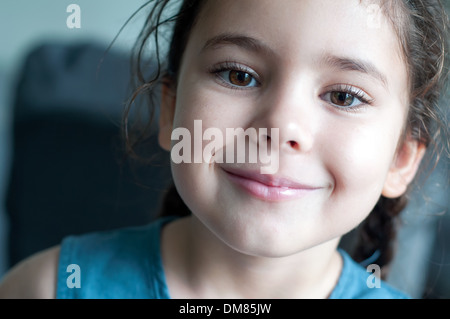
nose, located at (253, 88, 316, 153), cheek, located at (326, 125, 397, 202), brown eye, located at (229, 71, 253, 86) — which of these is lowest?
cheek, located at (326, 125, 397, 202)

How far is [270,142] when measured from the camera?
2.28 ft

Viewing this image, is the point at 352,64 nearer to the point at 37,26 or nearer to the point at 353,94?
the point at 353,94

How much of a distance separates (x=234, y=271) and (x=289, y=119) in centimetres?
36

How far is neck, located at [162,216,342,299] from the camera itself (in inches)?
36.4

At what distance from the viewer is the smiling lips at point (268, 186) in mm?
735

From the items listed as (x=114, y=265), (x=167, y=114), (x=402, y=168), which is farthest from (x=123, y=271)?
(x=402, y=168)

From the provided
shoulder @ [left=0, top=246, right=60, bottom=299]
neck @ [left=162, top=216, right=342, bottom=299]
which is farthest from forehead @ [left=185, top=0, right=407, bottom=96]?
shoulder @ [left=0, top=246, right=60, bottom=299]

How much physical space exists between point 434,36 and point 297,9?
0.99ft

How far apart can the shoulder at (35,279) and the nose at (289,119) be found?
0.52 metres

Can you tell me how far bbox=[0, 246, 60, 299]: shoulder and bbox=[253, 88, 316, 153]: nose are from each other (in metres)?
0.52

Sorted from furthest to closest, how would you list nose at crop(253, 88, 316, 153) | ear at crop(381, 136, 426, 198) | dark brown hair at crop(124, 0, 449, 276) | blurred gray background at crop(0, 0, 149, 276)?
1. blurred gray background at crop(0, 0, 149, 276)
2. ear at crop(381, 136, 426, 198)
3. dark brown hair at crop(124, 0, 449, 276)
4. nose at crop(253, 88, 316, 153)

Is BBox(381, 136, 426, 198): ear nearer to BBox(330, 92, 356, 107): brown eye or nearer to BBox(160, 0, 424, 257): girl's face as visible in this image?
BBox(160, 0, 424, 257): girl's face

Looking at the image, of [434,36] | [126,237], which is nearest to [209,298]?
[126,237]

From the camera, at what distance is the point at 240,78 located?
0.76 meters
